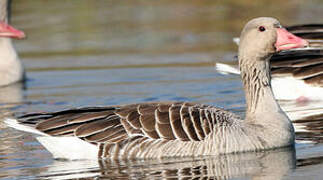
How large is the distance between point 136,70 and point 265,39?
6672 mm

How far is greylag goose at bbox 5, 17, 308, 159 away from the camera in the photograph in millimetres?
10758

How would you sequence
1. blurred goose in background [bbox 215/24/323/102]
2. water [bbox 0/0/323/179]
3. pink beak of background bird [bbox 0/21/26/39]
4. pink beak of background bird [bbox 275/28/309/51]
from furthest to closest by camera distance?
pink beak of background bird [bbox 0/21/26/39] → blurred goose in background [bbox 215/24/323/102] → pink beak of background bird [bbox 275/28/309/51] → water [bbox 0/0/323/179]

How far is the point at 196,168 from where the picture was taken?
33.5 ft

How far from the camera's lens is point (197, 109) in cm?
1105

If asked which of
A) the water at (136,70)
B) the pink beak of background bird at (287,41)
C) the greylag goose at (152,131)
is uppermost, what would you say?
the pink beak of background bird at (287,41)

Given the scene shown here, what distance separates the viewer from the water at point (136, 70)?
1032cm

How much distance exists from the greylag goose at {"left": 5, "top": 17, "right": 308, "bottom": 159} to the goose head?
0.87 metres

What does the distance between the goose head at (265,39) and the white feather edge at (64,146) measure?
2.44 metres

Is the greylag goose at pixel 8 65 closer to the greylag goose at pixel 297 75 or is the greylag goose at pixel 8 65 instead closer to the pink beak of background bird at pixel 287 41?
the greylag goose at pixel 297 75

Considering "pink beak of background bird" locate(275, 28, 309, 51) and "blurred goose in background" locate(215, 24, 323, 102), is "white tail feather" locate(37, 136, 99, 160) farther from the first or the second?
"blurred goose in background" locate(215, 24, 323, 102)

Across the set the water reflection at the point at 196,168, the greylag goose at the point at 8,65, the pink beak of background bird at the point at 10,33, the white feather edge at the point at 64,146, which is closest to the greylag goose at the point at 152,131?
the white feather edge at the point at 64,146

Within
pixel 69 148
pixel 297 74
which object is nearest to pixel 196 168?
pixel 69 148

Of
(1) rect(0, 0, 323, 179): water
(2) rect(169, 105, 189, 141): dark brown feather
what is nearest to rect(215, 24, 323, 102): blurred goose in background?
(1) rect(0, 0, 323, 179): water

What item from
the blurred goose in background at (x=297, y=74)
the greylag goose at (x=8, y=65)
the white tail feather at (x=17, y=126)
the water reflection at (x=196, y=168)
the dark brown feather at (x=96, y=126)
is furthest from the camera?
the greylag goose at (x=8, y=65)
